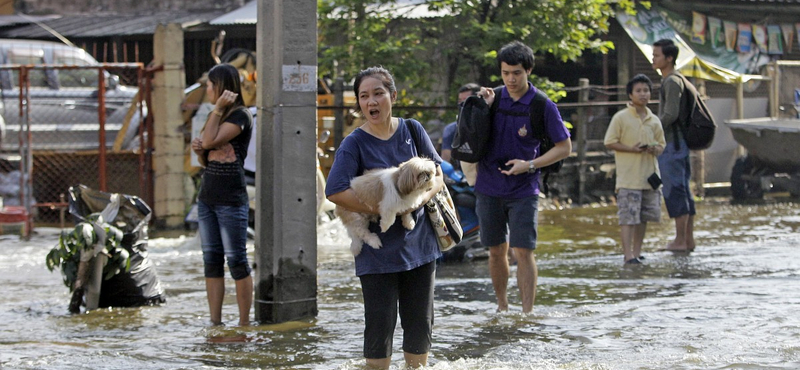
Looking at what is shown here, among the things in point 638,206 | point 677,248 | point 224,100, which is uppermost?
point 224,100

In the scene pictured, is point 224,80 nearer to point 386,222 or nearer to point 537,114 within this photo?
point 537,114

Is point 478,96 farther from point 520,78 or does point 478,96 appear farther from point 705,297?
point 705,297

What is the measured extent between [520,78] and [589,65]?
47.0 feet

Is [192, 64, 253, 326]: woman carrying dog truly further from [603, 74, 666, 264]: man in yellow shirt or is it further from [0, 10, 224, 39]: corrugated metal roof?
[0, 10, 224, 39]: corrugated metal roof

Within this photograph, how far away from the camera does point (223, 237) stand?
6.86m

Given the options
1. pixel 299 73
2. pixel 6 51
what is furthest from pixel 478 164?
pixel 6 51

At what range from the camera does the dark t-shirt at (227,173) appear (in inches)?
269

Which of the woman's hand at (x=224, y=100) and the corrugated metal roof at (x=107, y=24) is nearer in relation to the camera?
the woman's hand at (x=224, y=100)

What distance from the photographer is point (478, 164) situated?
7.24 metres

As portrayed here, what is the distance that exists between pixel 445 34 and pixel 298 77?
9.25m

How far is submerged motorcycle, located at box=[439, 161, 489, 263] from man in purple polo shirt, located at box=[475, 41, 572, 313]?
260 centimetres

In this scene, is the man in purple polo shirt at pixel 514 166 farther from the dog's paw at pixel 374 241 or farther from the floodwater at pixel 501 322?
the dog's paw at pixel 374 241

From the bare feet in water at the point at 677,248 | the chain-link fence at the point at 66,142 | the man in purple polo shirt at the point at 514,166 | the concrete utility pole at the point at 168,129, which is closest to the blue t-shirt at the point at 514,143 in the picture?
the man in purple polo shirt at the point at 514,166

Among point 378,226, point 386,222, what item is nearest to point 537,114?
point 378,226
